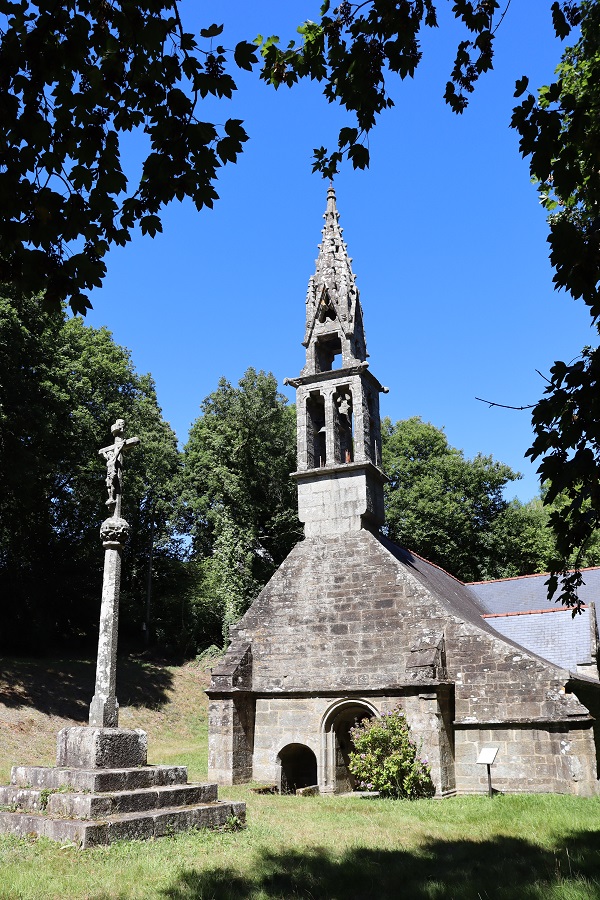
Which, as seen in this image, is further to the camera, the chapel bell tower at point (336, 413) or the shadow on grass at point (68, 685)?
the shadow on grass at point (68, 685)

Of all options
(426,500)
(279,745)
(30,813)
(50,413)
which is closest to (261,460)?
(426,500)

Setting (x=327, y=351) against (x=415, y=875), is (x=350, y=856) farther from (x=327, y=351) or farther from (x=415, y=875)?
(x=327, y=351)

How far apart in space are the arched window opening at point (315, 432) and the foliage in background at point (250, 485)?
37.3ft

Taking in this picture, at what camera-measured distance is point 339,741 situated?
14242 millimetres

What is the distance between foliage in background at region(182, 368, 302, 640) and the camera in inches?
1150

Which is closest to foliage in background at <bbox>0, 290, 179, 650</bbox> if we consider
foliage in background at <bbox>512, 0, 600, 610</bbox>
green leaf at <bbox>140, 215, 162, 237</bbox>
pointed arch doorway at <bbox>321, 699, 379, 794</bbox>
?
pointed arch doorway at <bbox>321, 699, 379, 794</bbox>

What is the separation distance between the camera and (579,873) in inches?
229

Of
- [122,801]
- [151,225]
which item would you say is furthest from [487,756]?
[151,225]

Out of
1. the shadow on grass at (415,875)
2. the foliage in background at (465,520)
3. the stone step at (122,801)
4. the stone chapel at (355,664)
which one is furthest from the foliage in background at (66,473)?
the shadow on grass at (415,875)

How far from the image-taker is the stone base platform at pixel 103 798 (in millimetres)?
7117

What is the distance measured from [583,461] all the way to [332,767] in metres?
11.2

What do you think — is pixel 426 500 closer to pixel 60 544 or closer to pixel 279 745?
pixel 60 544

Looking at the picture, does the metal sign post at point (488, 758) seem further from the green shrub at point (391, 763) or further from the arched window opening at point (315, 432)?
the arched window opening at point (315, 432)

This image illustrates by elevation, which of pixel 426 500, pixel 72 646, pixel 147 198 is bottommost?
pixel 72 646
